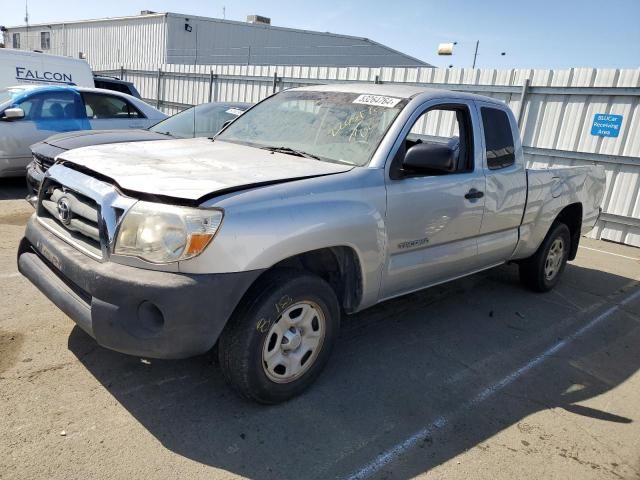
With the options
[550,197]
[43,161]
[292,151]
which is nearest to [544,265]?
[550,197]

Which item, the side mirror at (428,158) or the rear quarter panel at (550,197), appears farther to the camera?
the rear quarter panel at (550,197)

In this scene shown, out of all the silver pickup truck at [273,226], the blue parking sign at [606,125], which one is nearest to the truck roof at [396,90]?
the silver pickup truck at [273,226]

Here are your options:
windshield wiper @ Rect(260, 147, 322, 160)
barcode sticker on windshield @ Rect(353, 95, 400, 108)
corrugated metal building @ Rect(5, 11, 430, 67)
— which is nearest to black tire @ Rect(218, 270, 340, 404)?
windshield wiper @ Rect(260, 147, 322, 160)

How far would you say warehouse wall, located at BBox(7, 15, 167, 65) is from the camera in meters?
24.0

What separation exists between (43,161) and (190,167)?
155 inches

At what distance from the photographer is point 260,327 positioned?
2729 mm

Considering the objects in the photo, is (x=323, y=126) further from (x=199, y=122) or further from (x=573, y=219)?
(x=199, y=122)

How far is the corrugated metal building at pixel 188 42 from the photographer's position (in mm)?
23828

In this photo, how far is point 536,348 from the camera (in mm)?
4230

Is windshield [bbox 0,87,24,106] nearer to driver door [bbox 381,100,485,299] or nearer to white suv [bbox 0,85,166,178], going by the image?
white suv [bbox 0,85,166,178]

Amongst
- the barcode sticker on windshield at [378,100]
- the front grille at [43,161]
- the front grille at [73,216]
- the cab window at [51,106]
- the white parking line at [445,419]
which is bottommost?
the white parking line at [445,419]

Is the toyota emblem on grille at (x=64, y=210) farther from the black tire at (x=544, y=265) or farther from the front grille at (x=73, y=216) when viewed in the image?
the black tire at (x=544, y=265)

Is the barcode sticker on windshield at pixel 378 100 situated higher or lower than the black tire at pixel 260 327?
higher

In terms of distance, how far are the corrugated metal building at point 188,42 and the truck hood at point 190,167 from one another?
1904cm
